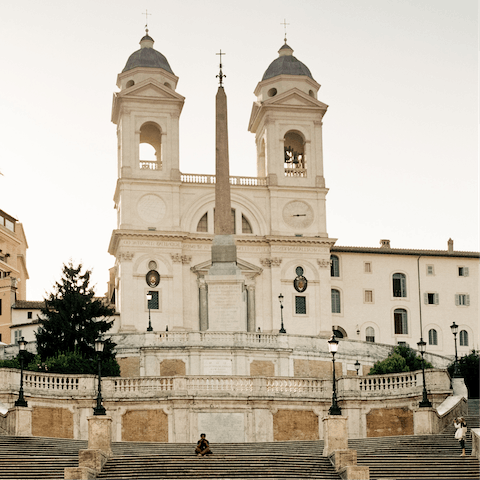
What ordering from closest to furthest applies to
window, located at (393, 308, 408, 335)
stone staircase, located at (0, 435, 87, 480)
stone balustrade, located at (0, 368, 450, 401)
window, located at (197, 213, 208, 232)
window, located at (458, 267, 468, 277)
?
stone staircase, located at (0, 435, 87, 480) < stone balustrade, located at (0, 368, 450, 401) < window, located at (197, 213, 208, 232) < window, located at (393, 308, 408, 335) < window, located at (458, 267, 468, 277)

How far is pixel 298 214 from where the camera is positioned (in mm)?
81938

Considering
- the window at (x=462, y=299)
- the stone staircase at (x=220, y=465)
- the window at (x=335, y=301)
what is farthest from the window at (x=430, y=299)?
the stone staircase at (x=220, y=465)

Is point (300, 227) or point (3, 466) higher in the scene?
point (300, 227)

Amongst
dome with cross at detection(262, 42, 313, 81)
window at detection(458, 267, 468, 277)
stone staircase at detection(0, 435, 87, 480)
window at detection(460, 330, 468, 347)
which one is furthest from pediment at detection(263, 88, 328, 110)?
stone staircase at detection(0, 435, 87, 480)

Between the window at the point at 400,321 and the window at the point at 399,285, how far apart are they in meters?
1.25

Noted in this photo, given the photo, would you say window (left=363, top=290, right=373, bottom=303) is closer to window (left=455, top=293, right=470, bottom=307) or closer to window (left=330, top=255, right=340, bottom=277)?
window (left=330, top=255, right=340, bottom=277)

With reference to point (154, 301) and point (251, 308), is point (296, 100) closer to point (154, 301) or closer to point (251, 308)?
point (251, 308)

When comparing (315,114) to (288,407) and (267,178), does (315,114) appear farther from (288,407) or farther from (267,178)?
(288,407)

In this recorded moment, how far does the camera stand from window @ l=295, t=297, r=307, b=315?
79.9 m

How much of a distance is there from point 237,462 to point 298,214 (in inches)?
1983

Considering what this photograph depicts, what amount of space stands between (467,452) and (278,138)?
167 feet

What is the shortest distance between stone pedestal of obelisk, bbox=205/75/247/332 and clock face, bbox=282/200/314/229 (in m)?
15.4

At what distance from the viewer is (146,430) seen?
144 ft

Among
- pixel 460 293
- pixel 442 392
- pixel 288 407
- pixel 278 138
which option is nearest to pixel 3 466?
pixel 288 407
